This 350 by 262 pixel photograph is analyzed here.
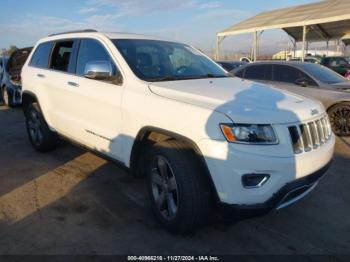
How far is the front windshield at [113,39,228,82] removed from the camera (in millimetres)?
3953

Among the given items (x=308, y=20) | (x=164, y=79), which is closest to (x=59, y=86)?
(x=164, y=79)

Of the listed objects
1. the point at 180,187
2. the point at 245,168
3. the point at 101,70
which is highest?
the point at 101,70

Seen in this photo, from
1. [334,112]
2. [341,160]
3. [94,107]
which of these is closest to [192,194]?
[94,107]

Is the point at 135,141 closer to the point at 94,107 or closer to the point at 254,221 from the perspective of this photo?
the point at 94,107

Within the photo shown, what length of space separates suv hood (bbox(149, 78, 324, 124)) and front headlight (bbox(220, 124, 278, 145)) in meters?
0.05

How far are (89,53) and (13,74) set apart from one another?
7.70m

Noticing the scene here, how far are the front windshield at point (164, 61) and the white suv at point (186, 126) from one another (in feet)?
0.05

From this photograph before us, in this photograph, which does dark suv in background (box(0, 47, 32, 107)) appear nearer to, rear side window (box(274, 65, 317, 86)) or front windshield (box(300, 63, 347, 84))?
rear side window (box(274, 65, 317, 86))

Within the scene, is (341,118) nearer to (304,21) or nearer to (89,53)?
(89,53)

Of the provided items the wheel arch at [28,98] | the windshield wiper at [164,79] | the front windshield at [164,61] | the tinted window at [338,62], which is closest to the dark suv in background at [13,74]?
the wheel arch at [28,98]

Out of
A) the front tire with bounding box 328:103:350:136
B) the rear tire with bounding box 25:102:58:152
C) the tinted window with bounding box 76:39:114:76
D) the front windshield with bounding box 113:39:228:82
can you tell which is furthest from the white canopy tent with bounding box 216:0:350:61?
the tinted window with bounding box 76:39:114:76

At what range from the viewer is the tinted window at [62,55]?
194 inches

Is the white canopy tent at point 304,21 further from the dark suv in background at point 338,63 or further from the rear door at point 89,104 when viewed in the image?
the rear door at point 89,104

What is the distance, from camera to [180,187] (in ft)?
10.1
